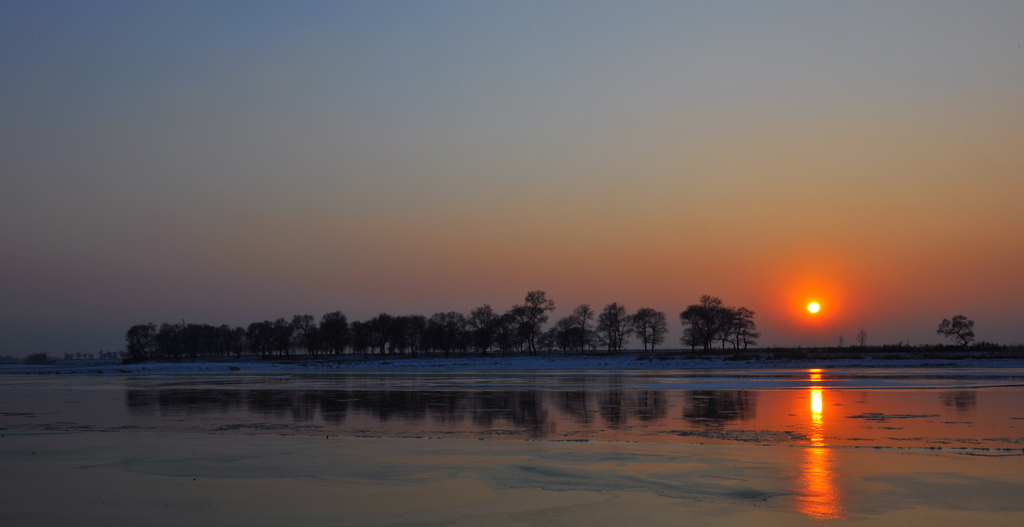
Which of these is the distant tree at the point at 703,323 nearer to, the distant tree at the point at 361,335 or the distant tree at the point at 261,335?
the distant tree at the point at 361,335

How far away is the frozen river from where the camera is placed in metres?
8.04

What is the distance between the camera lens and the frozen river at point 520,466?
8039 millimetres

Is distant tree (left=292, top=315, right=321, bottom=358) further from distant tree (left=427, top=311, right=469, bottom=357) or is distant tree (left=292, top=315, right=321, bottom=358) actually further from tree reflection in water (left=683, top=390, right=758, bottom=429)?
tree reflection in water (left=683, top=390, right=758, bottom=429)

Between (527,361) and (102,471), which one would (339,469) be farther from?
(527,361)

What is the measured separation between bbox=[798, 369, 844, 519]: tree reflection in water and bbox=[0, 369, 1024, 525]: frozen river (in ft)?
0.12

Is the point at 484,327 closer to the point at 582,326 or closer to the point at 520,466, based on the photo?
the point at 582,326

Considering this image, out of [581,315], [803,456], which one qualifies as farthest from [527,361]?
[803,456]

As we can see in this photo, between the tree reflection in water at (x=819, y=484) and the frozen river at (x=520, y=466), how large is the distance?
4cm

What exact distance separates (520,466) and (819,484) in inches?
170

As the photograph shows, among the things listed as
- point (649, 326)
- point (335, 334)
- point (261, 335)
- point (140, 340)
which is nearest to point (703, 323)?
point (649, 326)

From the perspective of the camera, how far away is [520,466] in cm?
1087

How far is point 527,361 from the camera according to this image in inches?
3720

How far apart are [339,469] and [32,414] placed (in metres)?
15.3

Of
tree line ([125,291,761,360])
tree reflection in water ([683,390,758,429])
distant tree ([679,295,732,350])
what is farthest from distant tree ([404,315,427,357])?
tree reflection in water ([683,390,758,429])
